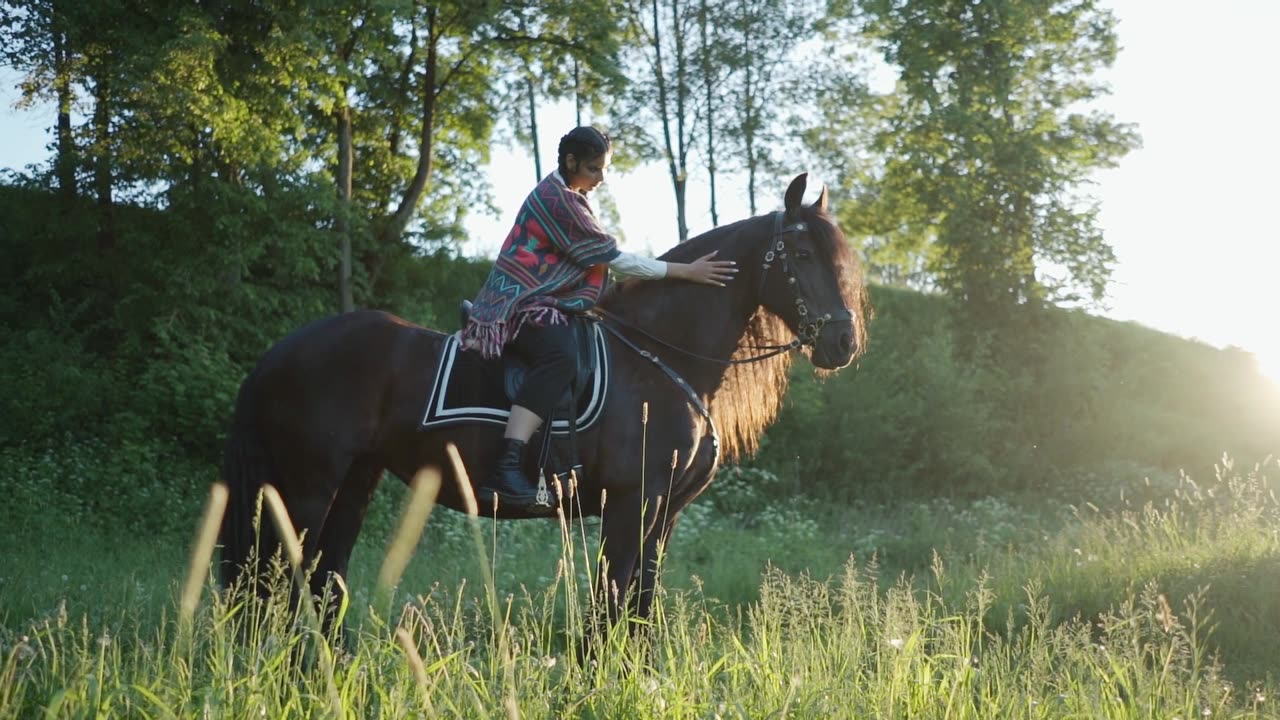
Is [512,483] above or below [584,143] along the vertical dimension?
below

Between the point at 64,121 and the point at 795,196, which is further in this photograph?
the point at 64,121


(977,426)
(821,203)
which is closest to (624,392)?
(821,203)

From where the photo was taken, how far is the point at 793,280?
5.16 meters

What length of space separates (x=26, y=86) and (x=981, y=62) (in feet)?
56.7

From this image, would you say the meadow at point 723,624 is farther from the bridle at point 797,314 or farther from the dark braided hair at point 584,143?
the dark braided hair at point 584,143

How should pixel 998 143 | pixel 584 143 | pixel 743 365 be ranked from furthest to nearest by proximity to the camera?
pixel 998 143, pixel 743 365, pixel 584 143

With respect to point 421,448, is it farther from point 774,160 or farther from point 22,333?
point 774,160

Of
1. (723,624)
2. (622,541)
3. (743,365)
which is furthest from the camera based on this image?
(723,624)

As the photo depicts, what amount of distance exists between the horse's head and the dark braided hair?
97cm

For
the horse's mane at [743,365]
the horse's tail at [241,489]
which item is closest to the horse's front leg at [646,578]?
the horse's mane at [743,365]

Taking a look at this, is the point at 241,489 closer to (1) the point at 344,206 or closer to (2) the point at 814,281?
(2) the point at 814,281

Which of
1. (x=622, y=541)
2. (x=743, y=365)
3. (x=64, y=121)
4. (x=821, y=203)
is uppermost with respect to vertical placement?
(x=64, y=121)

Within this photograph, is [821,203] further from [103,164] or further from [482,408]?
[103,164]

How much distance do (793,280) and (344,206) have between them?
10.3 meters
